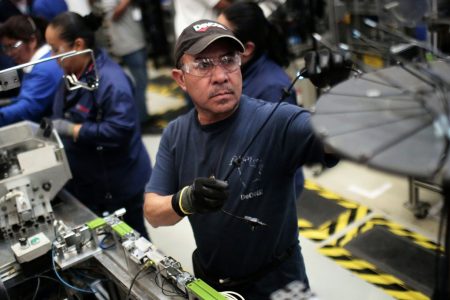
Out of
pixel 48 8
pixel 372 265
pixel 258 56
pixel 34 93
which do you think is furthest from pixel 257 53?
pixel 48 8

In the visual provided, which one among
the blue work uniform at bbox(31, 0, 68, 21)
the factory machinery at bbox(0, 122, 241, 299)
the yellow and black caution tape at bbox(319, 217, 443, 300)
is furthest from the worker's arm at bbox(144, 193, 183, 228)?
the blue work uniform at bbox(31, 0, 68, 21)

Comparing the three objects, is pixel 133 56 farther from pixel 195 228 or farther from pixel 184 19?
pixel 195 228

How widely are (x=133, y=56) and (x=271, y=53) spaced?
9.43 ft

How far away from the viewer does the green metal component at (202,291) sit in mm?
1322

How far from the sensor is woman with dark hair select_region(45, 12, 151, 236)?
239cm

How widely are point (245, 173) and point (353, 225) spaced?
208 cm

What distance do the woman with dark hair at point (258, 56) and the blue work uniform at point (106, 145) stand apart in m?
0.66

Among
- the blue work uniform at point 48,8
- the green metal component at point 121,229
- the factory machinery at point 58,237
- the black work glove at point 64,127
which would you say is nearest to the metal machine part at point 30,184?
the factory machinery at point 58,237

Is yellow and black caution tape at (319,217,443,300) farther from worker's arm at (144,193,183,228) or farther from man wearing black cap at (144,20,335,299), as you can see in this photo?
worker's arm at (144,193,183,228)

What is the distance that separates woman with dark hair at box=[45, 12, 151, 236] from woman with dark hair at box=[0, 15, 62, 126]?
0.20m

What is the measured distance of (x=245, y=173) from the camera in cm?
146

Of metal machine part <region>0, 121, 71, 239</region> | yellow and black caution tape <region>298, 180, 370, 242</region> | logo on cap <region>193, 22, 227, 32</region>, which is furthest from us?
yellow and black caution tape <region>298, 180, 370, 242</region>

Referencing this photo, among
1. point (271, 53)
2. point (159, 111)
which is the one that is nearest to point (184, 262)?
point (271, 53)

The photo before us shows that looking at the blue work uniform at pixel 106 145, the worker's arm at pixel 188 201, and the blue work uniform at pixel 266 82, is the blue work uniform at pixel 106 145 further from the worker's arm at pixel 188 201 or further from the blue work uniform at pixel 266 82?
the worker's arm at pixel 188 201
